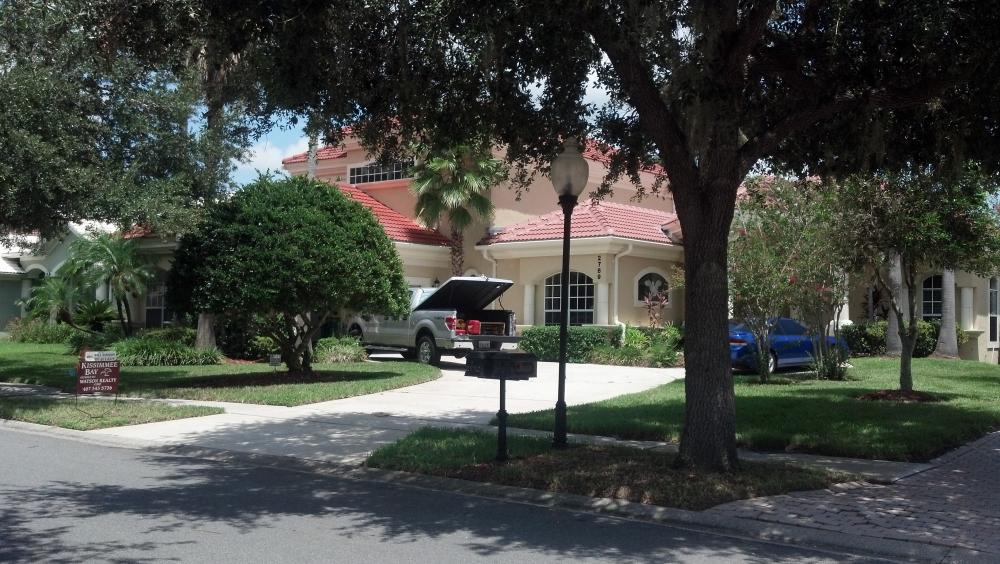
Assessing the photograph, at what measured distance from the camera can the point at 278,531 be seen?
24.5 ft

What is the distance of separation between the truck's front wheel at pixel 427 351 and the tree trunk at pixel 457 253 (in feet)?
17.4

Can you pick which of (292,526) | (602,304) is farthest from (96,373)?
(602,304)

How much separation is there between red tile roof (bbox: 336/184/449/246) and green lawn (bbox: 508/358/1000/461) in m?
12.1

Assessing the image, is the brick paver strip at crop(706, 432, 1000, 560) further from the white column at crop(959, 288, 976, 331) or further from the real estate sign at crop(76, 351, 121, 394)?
the white column at crop(959, 288, 976, 331)

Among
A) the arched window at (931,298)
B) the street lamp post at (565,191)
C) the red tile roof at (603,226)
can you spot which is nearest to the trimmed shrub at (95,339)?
the red tile roof at (603,226)

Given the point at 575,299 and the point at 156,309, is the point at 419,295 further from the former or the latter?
the point at 156,309

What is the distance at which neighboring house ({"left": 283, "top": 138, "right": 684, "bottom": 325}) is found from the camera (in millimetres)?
25438

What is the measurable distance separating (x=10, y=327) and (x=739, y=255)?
26147 mm

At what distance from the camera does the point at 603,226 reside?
25.3 metres

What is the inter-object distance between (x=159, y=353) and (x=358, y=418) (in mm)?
10509

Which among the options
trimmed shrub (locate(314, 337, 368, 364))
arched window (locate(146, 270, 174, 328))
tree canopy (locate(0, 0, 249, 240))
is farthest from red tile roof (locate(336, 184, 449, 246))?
tree canopy (locate(0, 0, 249, 240))

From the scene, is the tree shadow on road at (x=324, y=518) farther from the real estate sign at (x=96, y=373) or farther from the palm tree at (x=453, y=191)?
the palm tree at (x=453, y=191)

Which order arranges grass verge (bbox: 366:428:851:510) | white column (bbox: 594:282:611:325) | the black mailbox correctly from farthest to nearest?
white column (bbox: 594:282:611:325) < the black mailbox < grass verge (bbox: 366:428:851:510)

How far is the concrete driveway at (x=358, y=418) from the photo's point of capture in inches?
469
